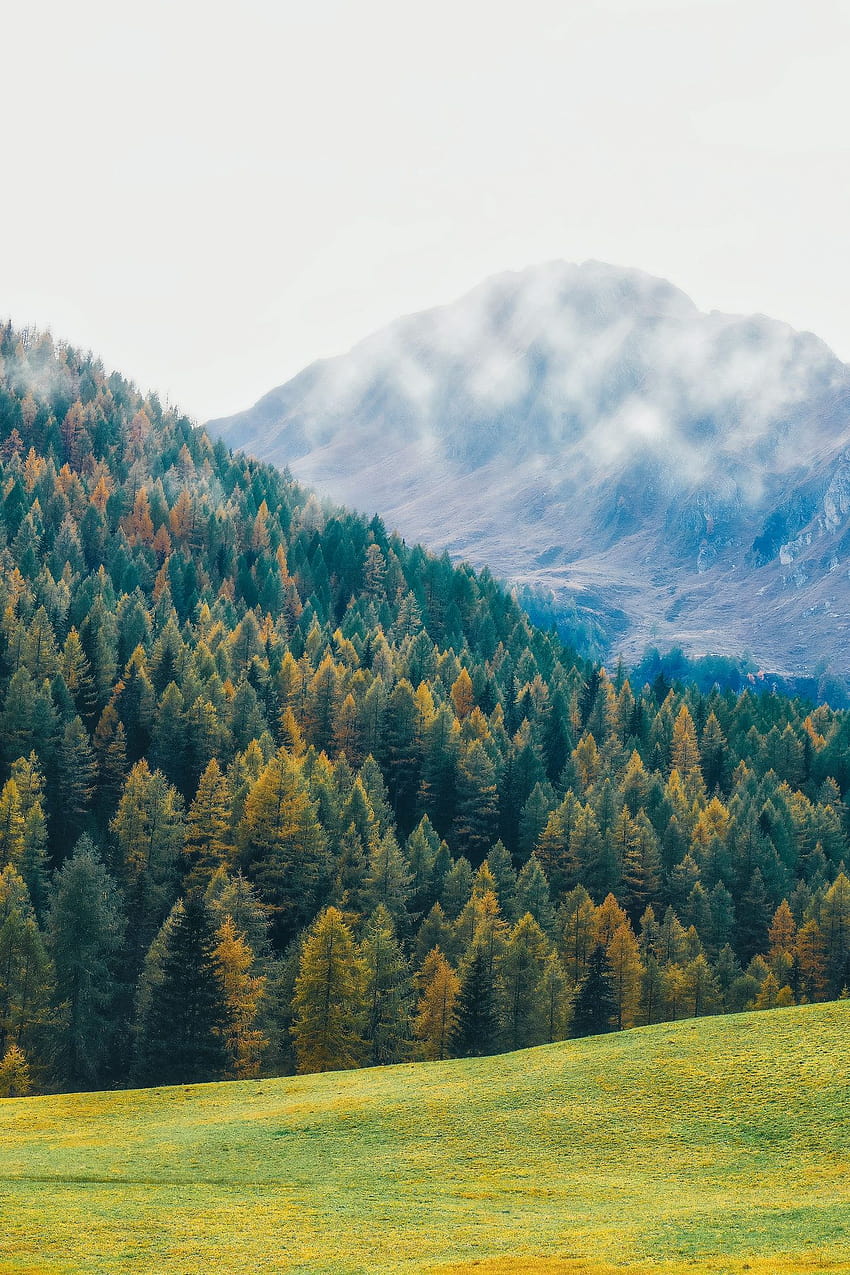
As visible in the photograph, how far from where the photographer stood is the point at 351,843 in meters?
96.4

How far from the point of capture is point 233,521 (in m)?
198

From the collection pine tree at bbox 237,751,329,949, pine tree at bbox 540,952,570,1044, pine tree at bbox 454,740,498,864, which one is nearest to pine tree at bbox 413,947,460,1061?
pine tree at bbox 540,952,570,1044

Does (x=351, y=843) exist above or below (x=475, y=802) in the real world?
below

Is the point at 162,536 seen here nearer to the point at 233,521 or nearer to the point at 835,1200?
the point at 233,521

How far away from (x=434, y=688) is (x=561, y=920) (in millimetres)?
51521

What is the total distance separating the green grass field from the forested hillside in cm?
1636

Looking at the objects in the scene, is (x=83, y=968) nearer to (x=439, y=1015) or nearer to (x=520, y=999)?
(x=439, y=1015)

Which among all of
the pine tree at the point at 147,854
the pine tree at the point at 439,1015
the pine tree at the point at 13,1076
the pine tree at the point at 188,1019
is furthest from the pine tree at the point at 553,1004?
the pine tree at the point at 13,1076

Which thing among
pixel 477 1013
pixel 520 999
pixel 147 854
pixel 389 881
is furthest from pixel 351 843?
pixel 477 1013

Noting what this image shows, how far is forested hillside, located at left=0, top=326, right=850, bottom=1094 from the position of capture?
7362 cm

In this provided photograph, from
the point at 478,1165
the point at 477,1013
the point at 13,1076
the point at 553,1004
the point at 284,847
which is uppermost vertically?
the point at 284,847

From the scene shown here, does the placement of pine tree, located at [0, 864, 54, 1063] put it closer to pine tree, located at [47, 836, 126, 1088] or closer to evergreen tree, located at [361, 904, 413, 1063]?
pine tree, located at [47, 836, 126, 1088]

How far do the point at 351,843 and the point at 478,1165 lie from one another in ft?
178

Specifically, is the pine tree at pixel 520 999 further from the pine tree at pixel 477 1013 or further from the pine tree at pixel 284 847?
the pine tree at pixel 284 847
